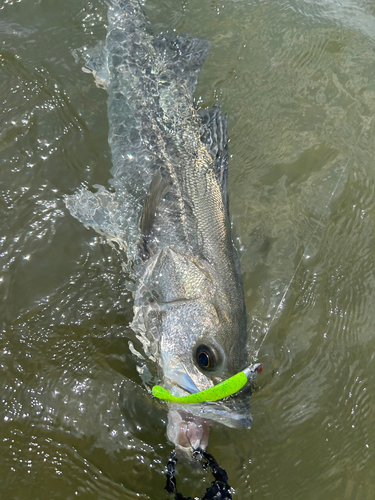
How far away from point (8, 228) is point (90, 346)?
114 cm

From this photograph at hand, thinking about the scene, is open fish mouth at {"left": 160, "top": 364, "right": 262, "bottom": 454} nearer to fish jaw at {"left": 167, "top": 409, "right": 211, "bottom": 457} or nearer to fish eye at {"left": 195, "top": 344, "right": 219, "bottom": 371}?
fish jaw at {"left": 167, "top": 409, "right": 211, "bottom": 457}

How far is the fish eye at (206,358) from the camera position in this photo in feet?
7.65

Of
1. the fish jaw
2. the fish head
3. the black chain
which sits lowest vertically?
the black chain

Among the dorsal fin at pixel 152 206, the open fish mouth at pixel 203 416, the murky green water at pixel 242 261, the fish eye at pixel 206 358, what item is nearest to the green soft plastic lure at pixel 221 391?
the open fish mouth at pixel 203 416

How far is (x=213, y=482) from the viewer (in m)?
2.47

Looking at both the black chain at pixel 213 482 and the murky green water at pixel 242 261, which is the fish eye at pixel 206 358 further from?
the murky green water at pixel 242 261

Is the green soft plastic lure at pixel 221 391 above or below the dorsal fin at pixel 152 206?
below

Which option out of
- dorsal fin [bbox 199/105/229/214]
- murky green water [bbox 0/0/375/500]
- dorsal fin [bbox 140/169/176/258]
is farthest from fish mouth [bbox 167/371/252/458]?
dorsal fin [bbox 199/105/229/214]

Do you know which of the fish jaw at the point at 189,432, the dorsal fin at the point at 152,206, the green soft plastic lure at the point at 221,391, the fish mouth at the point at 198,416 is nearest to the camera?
the green soft plastic lure at the point at 221,391

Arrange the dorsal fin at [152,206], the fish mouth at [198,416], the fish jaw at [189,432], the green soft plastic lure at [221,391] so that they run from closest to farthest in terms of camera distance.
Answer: the green soft plastic lure at [221,391], the fish mouth at [198,416], the fish jaw at [189,432], the dorsal fin at [152,206]

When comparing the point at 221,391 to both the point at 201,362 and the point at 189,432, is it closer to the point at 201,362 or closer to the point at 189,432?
the point at 201,362

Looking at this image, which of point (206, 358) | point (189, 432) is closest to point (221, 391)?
point (206, 358)

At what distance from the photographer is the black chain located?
7.88 ft

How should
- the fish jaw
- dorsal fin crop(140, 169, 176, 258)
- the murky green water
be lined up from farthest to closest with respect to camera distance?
dorsal fin crop(140, 169, 176, 258) < the murky green water < the fish jaw
